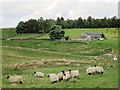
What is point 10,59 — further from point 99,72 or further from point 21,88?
point 21,88

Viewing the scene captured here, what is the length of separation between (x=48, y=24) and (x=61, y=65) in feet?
283

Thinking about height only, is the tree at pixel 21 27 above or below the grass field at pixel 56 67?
above

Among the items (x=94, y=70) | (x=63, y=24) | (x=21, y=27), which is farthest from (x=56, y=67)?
(x=63, y=24)

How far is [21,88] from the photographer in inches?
761

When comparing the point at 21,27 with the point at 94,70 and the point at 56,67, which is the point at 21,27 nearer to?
the point at 56,67

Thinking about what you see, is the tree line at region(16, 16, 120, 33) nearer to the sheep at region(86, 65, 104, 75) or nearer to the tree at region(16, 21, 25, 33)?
the tree at region(16, 21, 25, 33)

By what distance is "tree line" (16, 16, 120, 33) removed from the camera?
110375 millimetres

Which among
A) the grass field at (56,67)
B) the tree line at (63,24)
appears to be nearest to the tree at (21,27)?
the tree line at (63,24)

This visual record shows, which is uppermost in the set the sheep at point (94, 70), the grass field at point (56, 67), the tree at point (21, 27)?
the tree at point (21, 27)

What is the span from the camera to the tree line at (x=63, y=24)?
110 m

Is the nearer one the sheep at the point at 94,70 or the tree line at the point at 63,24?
the sheep at the point at 94,70

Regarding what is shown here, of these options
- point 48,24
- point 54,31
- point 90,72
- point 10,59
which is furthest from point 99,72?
point 48,24

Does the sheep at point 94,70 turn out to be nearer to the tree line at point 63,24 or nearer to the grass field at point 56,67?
the grass field at point 56,67

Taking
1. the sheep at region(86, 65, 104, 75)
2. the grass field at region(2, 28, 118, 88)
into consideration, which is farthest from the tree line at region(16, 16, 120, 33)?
the sheep at region(86, 65, 104, 75)
